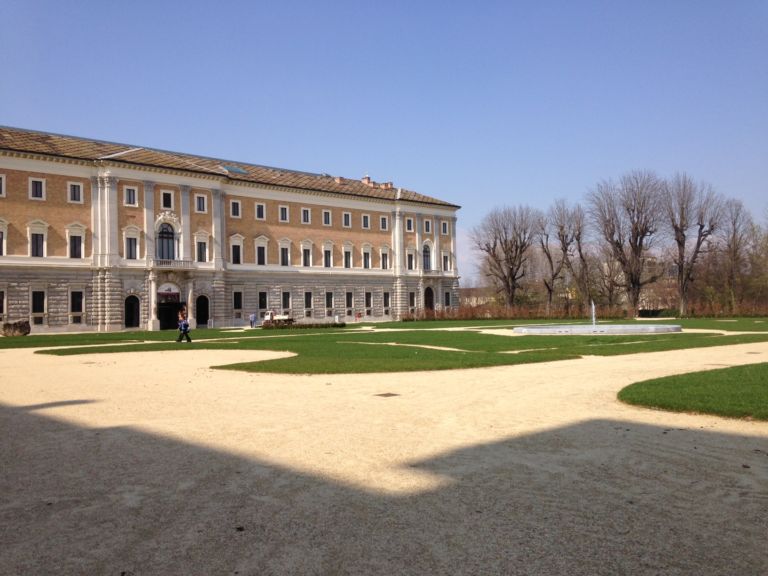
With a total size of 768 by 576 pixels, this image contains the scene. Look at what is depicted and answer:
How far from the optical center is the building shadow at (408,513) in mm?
4449

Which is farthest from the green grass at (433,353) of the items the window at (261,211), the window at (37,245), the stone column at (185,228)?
the window at (261,211)

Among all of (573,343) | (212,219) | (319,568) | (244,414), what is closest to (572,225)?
(212,219)

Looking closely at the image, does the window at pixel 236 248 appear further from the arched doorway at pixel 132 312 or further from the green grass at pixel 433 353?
the green grass at pixel 433 353

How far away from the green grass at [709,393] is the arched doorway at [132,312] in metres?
49.3

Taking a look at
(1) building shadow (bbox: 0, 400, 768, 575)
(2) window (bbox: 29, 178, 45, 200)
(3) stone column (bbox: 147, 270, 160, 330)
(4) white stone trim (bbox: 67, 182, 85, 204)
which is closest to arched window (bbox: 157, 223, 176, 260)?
(3) stone column (bbox: 147, 270, 160, 330)

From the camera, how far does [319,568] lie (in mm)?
4355

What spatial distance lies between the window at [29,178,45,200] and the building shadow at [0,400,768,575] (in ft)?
163

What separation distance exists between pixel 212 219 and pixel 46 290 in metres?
15.5

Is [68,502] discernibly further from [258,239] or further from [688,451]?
[258,239]

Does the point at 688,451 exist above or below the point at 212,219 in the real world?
below

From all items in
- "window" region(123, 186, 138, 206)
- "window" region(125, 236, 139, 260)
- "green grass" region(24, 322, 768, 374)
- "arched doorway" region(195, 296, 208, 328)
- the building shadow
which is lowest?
the building shadow

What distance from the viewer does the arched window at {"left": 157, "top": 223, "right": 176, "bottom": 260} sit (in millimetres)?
56594

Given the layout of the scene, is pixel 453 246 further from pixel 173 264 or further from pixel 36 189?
pixel 36 189

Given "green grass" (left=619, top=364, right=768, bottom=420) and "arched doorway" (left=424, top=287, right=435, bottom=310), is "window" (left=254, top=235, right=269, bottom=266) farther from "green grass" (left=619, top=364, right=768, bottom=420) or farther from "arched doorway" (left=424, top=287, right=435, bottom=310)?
"green grass" (left=619, top=364, right=768, bottom=420)
